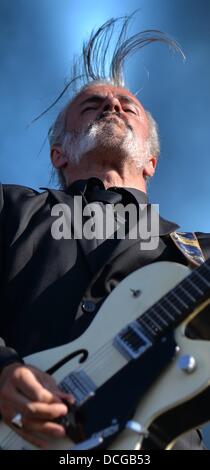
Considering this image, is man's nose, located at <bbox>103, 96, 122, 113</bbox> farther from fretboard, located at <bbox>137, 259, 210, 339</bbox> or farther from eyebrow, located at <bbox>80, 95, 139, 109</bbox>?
fretboard, located at <bbox>137, 259, 210, 339</bbox>

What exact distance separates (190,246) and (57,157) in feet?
6.55

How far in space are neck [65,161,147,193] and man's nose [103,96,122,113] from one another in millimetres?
509

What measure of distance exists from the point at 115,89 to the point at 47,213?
2106mm

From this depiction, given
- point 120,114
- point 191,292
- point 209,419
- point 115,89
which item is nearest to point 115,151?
point 120,114

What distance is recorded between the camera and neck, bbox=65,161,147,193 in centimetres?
415

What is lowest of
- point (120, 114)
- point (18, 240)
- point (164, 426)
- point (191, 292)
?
point (164, 426)

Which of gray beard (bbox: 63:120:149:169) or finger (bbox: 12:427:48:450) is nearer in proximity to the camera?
finger (bbox: 12:427:48:450)

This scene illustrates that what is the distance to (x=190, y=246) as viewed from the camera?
10.4ft

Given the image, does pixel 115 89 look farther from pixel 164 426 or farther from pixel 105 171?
pixel 164 426

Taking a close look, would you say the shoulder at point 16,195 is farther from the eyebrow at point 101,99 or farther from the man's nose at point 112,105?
the eyebrow at point 101,99

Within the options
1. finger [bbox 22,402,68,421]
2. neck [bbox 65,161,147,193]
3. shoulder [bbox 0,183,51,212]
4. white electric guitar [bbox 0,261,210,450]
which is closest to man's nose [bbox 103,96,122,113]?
neck [bbox 65,161,147,193]
